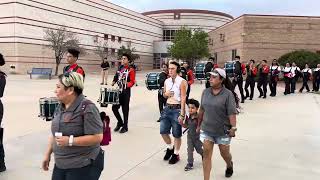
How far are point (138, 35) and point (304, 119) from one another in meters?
54.7

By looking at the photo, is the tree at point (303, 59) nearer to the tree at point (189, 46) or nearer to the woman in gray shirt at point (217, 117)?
the tree at point (189, 46)

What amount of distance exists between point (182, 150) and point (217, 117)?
2534mm

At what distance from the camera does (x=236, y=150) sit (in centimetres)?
778

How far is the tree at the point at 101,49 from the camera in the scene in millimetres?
53250

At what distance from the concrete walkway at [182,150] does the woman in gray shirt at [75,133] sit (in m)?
2.51

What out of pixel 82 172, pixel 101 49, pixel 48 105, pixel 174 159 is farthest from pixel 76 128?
pixel 101 49

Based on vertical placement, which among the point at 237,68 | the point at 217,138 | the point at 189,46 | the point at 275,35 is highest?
the point at 275,35

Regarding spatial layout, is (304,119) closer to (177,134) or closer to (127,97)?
(127,97)

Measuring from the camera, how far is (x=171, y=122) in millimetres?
6633

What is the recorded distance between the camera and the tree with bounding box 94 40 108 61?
5325cm

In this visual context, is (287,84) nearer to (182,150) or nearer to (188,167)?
(182,150)

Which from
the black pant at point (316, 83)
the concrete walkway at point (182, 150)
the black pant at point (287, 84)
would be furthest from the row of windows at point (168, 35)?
the concrete walkway at point (182, 150)

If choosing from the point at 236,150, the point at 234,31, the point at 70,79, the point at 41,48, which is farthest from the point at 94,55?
the point at 70,79

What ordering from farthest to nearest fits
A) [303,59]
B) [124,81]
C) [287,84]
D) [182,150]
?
[303,59], [287,84], [124,81], [182,150]
